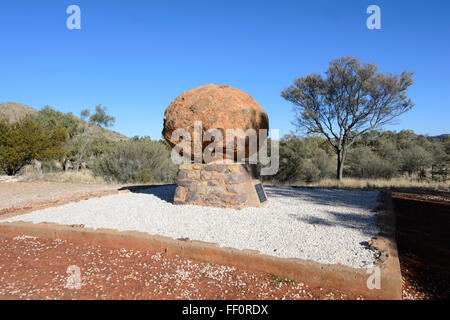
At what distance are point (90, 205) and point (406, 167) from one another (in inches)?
646

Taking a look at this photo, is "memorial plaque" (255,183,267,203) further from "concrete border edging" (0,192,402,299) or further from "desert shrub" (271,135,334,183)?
"desert shrub" (271,135,334,183)

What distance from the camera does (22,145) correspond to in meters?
12.3

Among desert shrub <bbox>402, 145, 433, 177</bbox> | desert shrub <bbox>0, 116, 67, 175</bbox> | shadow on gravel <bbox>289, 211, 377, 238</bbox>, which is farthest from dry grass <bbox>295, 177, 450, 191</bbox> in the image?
desert shrub <bbox>0, 116, 67, 175</bbox>

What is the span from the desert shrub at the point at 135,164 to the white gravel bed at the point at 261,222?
6140 mm

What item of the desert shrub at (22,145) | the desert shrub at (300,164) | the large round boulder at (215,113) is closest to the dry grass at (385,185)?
the desert shrub at (300,164)

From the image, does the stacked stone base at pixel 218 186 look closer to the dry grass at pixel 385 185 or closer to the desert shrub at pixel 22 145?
the dry grass at pixel 385 185

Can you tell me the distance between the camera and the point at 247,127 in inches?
193

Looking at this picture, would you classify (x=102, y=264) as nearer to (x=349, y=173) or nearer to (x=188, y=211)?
(x=188, y=211)

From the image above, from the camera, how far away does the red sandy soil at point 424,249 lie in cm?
229

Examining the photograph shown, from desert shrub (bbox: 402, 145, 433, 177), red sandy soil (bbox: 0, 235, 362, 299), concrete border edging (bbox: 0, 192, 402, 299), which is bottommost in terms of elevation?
red sandy soil (bbox: 0, 235, 362, 299)

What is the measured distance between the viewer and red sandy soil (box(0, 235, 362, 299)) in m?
2.18

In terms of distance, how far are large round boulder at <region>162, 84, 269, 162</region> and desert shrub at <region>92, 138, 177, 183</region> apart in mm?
7250
